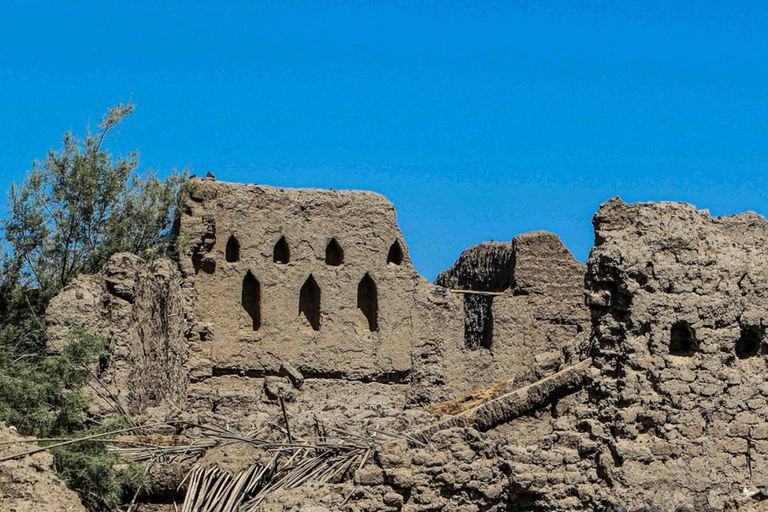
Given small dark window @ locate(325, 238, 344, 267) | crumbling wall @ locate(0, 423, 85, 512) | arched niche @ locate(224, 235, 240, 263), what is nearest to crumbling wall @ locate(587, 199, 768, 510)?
crumbling wall @ locate(0, 423, 85, 512)

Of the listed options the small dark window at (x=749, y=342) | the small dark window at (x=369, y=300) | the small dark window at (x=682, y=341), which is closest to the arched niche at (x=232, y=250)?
the small dark window at (x=369, y=300)

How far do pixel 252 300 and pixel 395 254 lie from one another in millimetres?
2282

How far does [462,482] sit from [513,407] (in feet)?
3.07

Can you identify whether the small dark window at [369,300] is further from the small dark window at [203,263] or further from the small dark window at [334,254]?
the small dark window at [203,263]

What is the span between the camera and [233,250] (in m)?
25.6

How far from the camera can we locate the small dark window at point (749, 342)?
621 inches

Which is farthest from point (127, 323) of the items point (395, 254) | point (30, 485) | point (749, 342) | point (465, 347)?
point (465, 347)

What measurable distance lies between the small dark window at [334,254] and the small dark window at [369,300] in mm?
461

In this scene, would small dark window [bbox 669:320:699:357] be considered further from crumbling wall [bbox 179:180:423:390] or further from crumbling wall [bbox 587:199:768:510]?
crumbling wall [bbox 179:180:423:390]

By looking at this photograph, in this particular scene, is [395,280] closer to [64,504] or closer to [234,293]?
[234,293]

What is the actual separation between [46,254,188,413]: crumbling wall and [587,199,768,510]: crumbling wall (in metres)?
5.60

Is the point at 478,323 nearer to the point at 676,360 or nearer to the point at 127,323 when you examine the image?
the point at 127,323

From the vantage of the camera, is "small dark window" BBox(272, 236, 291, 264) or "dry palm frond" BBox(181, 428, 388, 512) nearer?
"dry palm frond" BBox(181, 428, 388, 512)

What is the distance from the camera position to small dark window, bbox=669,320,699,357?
15602 millimetres
